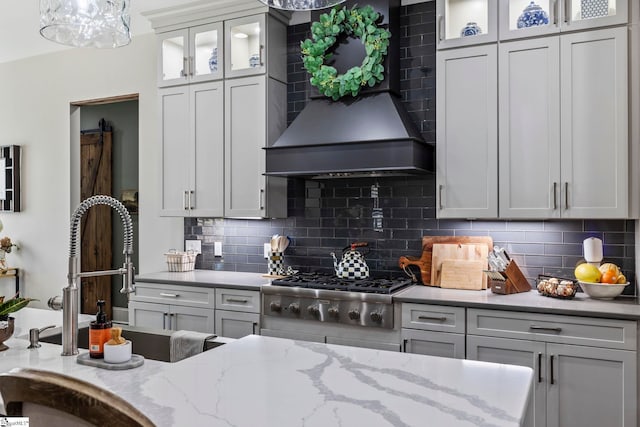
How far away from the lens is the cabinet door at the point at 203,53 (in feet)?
13.5

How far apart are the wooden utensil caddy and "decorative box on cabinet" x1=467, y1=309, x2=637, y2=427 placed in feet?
1.08

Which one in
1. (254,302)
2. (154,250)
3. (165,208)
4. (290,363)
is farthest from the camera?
(154,250)

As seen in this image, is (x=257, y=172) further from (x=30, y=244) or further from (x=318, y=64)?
(x=30, y=244)

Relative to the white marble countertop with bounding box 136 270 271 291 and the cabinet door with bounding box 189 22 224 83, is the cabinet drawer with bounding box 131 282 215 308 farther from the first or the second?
the cabinet door with bounding box 189 22 224 83

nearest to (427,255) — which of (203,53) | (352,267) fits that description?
(352,267)

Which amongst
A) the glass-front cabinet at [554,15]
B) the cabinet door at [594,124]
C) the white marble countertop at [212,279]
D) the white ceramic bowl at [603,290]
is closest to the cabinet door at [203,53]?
the white marble countertop at [212,279]

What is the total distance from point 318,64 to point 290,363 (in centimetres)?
248

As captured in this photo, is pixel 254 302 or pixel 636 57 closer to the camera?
pixel 636 57

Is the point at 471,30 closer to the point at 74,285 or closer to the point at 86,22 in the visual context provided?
the point at 86,22

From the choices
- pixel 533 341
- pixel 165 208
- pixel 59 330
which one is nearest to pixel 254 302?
pixel 165 208

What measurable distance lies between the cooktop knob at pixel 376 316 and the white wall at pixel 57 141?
2.09 meters

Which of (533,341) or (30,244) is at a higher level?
(30,244)

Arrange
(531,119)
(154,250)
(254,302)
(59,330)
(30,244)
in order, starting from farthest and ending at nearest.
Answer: (30,244) → (154,250) → (254,302) → (531,119) → (59,330)

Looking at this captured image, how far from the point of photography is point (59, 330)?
2.28 m
